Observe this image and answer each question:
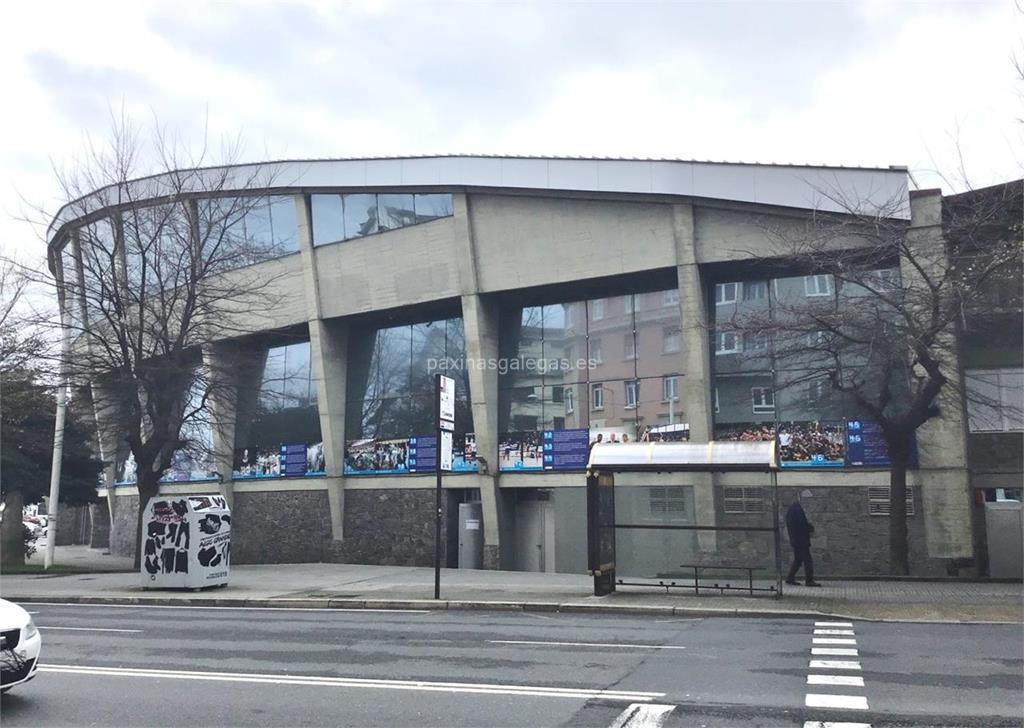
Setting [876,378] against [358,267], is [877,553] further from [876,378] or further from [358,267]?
[358,267]

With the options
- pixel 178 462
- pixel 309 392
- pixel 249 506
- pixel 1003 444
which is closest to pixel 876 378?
pixel 1003 444

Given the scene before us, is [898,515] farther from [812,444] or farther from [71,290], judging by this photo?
[71,290]

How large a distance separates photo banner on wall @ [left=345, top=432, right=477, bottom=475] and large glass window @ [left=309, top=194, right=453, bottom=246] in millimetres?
6443

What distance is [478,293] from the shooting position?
2578 cm

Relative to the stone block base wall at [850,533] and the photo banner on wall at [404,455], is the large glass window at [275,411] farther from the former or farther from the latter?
the stone block base wall at [850,533]

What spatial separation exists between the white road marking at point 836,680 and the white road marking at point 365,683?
160 cm

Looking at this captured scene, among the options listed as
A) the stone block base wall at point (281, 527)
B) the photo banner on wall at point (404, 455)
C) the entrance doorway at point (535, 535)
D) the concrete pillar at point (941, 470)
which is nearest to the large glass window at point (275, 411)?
the stone block base wall at point (281, 527)

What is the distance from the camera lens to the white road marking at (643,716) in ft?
22.7

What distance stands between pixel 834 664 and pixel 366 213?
21.1 metres

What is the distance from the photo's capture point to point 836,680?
855 centimetres

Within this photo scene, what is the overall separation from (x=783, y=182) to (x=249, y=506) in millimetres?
20305

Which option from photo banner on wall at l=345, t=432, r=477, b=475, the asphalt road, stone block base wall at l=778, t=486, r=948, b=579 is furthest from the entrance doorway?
the asphalt road

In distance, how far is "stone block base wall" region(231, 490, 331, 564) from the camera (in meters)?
29.1

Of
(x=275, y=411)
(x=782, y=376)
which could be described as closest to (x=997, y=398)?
(x=782, y=376)
